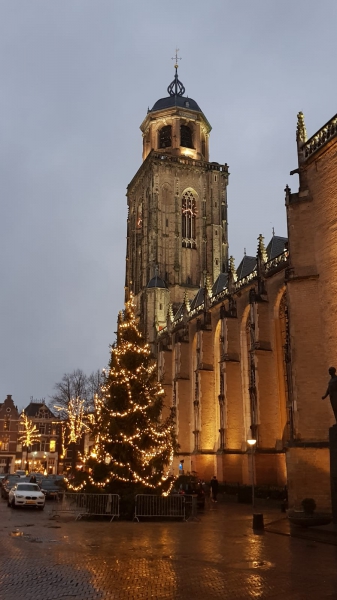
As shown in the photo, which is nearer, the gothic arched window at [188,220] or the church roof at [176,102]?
the gothic arched window at [188,220]

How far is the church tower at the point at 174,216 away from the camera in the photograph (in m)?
56.7

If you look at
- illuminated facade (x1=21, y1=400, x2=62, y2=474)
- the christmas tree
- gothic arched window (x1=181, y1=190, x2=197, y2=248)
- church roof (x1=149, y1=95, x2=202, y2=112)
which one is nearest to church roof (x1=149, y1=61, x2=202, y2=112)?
church roof (x1=149, y1=95, x2=202, y2=112)

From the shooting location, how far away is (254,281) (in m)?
34.7

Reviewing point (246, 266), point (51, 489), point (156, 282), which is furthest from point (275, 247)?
point (51, 489)

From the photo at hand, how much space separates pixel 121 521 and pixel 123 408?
4.11 meters

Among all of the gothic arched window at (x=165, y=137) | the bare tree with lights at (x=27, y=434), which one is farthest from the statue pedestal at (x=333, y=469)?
the gothic arched window at (x=165, y=137)

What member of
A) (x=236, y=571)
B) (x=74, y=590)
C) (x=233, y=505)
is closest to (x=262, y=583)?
(x=236, y=571)

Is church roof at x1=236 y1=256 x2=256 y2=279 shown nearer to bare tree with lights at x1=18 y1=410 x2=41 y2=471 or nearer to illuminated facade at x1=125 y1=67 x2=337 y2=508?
illuminated facade at x1=125 y1=67 x2=337 y2=508

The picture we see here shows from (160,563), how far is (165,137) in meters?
58.3

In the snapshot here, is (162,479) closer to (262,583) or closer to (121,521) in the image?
(121,521)

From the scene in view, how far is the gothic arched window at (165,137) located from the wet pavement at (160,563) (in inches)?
2069

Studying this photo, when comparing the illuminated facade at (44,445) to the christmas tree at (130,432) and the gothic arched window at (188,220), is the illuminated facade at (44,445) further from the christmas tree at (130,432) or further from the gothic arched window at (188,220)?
the christmas tree at (130,432)

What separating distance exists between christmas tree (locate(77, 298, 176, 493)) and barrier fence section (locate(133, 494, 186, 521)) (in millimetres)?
519

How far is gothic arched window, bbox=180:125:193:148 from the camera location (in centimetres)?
6289
